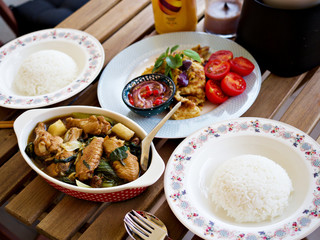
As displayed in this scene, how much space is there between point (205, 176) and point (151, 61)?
3.00 ft

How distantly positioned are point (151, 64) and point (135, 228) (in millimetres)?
1103

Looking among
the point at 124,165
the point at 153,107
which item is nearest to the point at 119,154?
the point at 124,165

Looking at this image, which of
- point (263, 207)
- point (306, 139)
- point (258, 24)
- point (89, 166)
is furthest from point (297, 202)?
point (258, 24)

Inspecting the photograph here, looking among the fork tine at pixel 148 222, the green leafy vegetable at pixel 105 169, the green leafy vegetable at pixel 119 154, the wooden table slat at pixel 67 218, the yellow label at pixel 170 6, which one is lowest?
the wooden table slat at pixel 67 218

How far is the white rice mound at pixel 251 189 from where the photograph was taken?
1173 mm

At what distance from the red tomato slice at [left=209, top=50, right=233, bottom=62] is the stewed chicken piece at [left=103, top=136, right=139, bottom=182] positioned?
2.65 ft

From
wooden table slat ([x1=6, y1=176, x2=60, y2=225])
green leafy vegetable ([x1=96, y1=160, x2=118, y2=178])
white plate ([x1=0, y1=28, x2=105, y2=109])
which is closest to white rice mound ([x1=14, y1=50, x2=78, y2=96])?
white plate ([x1=0, y1=28, x2=105, y2=109])

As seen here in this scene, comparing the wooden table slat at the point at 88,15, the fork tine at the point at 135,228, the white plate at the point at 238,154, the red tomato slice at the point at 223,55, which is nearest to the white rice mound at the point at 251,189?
the white plate at the point at 238,154

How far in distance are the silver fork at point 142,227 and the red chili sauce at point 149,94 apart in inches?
23.3

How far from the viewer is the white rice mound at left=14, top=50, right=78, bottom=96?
1836 mm

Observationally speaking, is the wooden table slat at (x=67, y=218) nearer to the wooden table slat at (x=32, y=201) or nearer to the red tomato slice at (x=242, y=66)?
the wooden table slat at (x=32, y=201)

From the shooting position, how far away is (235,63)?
1.74 meters

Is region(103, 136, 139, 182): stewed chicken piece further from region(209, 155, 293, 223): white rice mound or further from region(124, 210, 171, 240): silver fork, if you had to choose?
region(209, 155, 293, 223): white rice mound

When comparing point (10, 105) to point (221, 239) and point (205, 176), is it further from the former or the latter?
point (221, 239)
